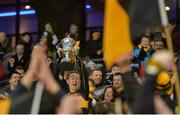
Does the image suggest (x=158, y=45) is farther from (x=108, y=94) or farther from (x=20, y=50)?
(x=20, y=50)

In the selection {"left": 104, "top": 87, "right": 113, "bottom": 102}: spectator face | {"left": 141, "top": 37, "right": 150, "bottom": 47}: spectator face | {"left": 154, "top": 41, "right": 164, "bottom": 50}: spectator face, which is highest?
{"left": 141, "top": 37, "right": 150, "bottom": 47}: spectator face

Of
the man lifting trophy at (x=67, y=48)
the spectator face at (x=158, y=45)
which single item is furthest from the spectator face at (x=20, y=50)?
the spectator face at (x=158, y=45)

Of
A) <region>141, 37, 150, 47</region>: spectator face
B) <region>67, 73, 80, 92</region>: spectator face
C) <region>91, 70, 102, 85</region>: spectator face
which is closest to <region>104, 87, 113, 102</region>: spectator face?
<region>67, 73, 80, 92</region>: spectator face

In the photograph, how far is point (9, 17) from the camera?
17031mm

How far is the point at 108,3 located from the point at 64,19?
9.14m

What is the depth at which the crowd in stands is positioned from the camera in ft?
16.8

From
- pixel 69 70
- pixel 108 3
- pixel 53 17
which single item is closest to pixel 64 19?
pixel 53 17

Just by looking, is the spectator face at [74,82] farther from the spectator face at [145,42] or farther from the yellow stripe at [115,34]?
the yellow stripe at [115,34]

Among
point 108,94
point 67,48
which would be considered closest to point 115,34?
point 108,94

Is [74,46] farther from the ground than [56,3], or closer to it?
closer to it

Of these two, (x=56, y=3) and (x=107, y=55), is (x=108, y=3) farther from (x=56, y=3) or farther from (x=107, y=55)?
(x=56, y=3)

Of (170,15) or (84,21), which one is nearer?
(170,15)

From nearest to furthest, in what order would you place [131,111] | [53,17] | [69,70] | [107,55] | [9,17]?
[131,111] < [107,55] < [69,70] < [53,17] < [9,17]

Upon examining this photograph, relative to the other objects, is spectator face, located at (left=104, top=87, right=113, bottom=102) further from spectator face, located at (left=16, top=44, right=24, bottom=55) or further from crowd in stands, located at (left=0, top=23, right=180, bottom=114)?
spectator face, located at (left=16, top=44, right=24, bottom=55)
